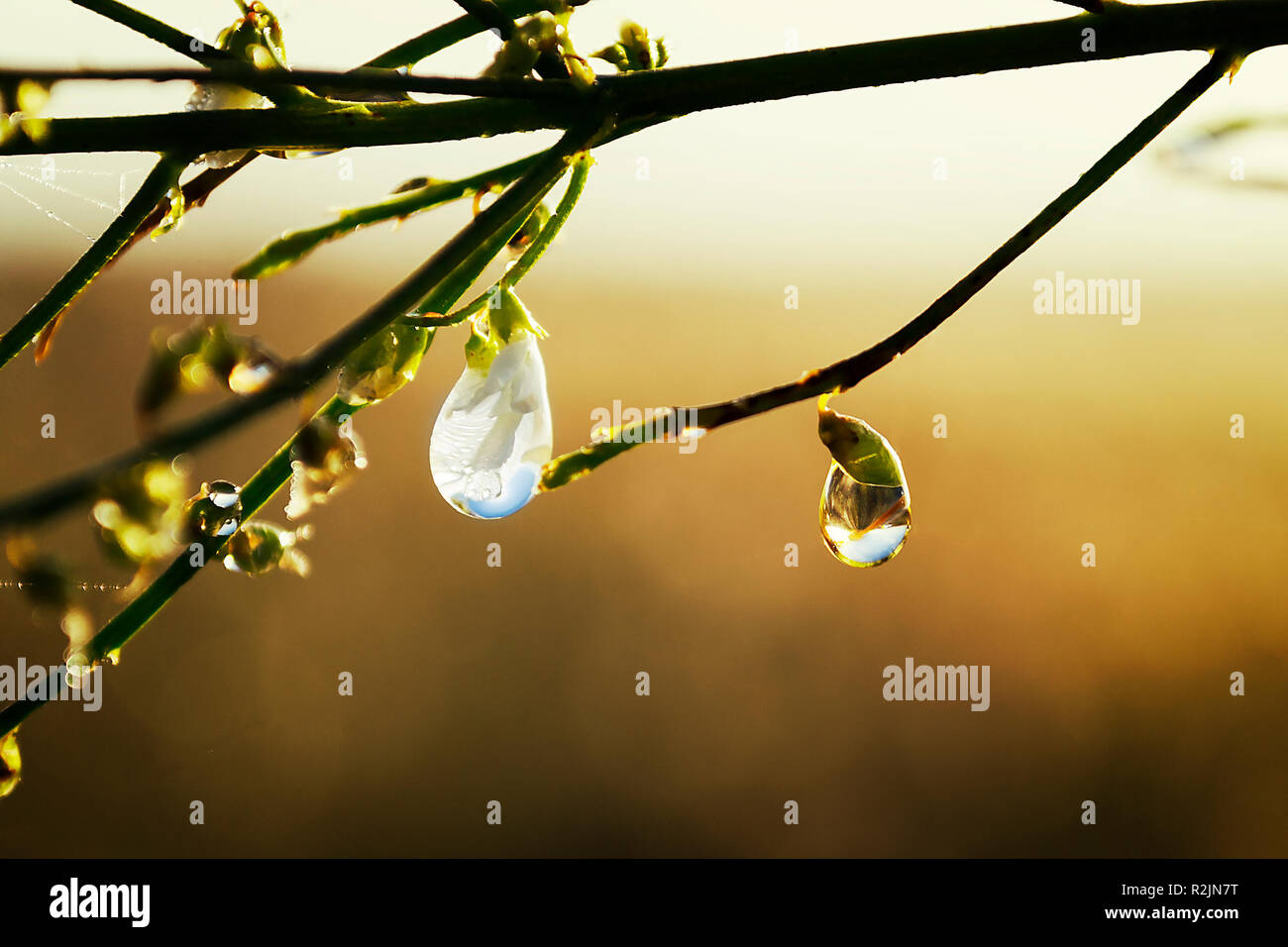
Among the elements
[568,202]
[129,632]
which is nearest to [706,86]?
[568,202]

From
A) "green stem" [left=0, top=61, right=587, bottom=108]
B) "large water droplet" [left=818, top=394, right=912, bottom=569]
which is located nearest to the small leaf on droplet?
"large water droplet" [left=818, top=394, right=912, bottom=569]

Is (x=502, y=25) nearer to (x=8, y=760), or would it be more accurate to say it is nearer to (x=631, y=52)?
(x=631, y=52)

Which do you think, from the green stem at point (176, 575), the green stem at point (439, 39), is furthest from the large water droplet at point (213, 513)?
the green stem at point (439, 39)

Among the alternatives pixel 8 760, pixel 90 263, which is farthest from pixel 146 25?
pixel 8 760

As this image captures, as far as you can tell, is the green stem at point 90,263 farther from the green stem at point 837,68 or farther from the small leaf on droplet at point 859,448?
the small leaf on droplet at point 859,448

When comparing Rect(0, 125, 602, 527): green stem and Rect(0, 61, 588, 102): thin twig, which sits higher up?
Rect(0, 61, 588, 102): thin twig

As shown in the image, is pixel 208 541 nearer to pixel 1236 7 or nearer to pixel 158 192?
pixel 158 192

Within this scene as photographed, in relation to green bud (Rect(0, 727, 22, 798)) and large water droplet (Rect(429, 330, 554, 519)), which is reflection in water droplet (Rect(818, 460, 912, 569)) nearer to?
large water droplet (Rect(429, 330, 554, 519))

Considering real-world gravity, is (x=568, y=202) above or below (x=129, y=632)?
above
